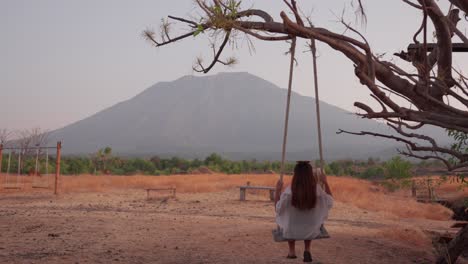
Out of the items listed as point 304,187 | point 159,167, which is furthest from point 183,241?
point 159,167

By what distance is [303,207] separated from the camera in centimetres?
722

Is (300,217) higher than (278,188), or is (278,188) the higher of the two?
(278,188)

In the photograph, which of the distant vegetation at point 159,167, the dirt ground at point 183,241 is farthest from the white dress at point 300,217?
the distant vegetation at point 159,167

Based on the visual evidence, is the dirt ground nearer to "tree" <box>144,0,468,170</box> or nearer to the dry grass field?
the dry grass field

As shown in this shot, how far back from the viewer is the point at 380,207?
766 inches

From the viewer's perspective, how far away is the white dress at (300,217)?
278 inches

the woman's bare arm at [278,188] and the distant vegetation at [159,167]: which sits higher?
the distant vegetation at [159,167]

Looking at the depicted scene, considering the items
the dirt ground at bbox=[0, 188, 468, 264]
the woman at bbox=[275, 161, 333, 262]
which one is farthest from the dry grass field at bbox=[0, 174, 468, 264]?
the woman at bbox=[275, 161, 333, 262]

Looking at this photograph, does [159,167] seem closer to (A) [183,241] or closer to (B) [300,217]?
(A) [183,241]

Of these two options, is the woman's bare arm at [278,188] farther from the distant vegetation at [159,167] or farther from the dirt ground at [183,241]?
the distant vegetation at [159,167]

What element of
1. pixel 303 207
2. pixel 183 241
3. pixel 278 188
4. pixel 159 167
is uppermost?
pixel 159 167

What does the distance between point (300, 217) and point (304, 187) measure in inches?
17.4

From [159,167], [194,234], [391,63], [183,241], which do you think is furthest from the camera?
[159,167]

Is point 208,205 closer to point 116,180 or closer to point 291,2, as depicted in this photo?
point 116,180
